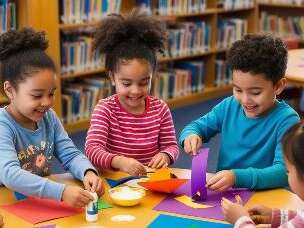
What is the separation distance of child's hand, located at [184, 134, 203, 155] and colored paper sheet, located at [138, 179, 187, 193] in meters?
0.21

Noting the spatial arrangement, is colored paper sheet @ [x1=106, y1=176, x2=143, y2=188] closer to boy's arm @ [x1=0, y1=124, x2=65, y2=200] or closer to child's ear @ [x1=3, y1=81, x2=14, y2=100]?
boy's arm @ [x1=0, y1=124, x2=65, y2=200]

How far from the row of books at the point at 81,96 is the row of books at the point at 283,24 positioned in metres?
2.23

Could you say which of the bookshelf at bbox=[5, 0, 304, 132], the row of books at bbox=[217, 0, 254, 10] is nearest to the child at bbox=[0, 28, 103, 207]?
the bookshelf at bbox=[5, 0, 304, 132]

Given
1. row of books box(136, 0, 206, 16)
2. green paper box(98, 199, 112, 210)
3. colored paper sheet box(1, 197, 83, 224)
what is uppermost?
row of books box(136, 0, 206, 16)

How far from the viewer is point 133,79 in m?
1.98

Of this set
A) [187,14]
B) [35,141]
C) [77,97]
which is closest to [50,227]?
[35,141]

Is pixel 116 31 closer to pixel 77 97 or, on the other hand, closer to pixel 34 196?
pixel 34 196

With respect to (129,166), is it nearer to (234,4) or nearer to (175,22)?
(175,22)

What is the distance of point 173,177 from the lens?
176cm

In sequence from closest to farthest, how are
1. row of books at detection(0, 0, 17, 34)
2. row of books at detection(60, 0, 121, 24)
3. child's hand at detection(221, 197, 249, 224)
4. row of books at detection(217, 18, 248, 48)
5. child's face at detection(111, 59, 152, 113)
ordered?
1. child's hand at detection(221, 197, 249, 224)
2. child's face at detection(111, 59, 152, 113)
3. row of books at detection(0, 0, 17, 34)
4. row of books at detection(60, 0, 121, 24)
5. row of books at detection(217, 18, 248, 48)

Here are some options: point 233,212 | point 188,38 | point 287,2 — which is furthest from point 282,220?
point 287,2

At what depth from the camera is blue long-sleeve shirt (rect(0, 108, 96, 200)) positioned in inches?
61.5

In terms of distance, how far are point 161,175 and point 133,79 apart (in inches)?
15.8

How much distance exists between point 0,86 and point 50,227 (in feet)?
2.14
